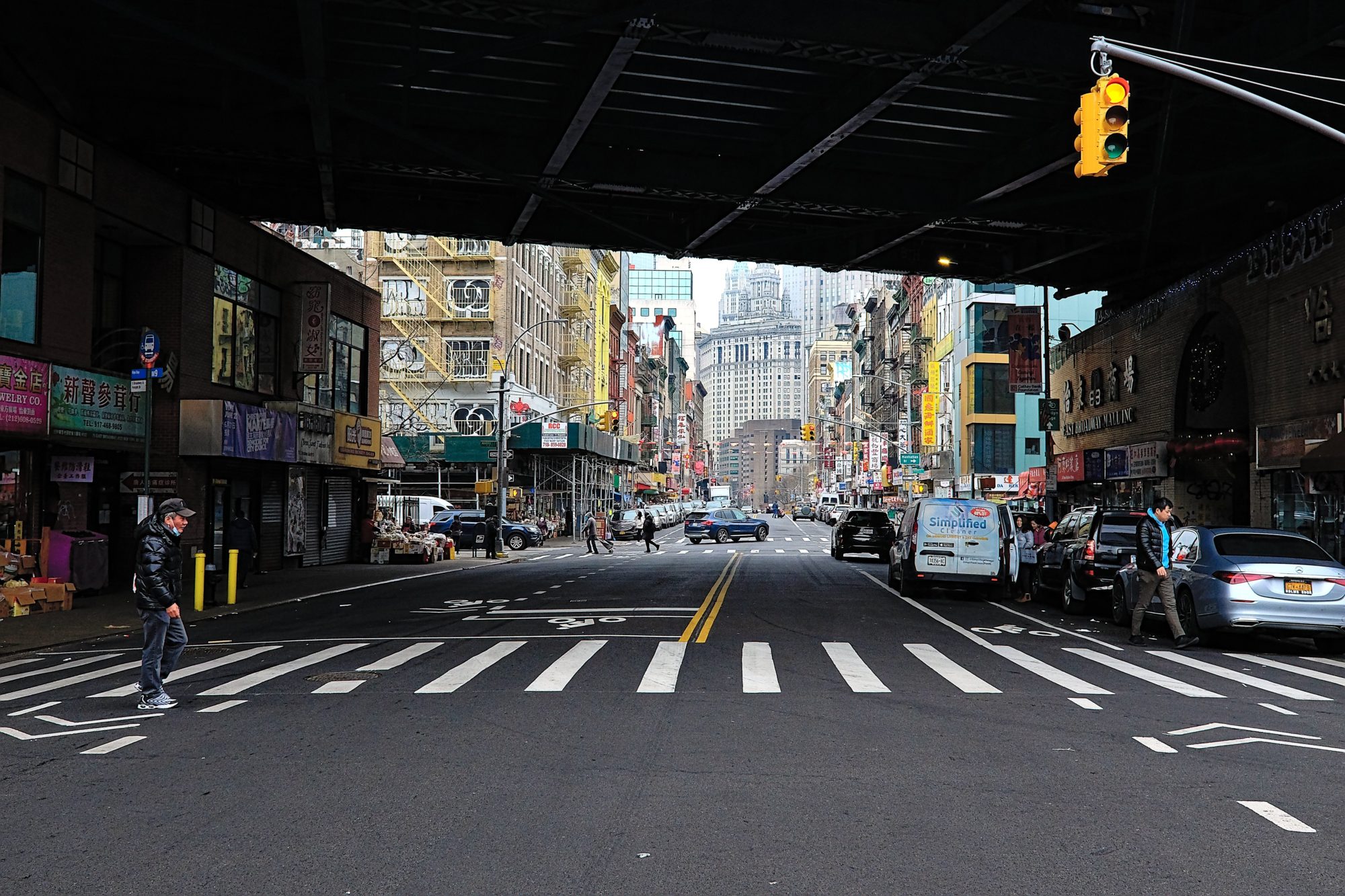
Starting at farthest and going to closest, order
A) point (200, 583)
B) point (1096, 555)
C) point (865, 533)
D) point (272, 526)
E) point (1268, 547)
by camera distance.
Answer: point (865, 533) < point (272, 526) < point (200, 583) < point (1096, 555) < point (1268, 547)

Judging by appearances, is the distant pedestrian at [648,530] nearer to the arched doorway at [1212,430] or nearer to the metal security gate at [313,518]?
the metal security gate at [313,518]

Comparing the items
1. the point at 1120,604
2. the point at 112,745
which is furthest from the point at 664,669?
the point at 1120,604

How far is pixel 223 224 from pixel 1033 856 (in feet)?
92.1

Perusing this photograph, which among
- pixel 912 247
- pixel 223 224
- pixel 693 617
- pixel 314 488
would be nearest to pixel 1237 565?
pixel 693 617

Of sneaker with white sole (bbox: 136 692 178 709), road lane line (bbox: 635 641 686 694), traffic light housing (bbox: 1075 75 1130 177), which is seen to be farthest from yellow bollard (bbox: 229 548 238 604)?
traffic light housing (bbox: 1075 75 1130 177)

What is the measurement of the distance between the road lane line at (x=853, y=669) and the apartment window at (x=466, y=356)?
50.7 metres

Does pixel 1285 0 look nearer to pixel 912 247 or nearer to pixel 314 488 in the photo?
pixel 912 247

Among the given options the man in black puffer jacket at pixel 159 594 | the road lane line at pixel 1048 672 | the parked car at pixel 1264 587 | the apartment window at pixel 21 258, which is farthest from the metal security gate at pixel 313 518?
the parked car at pixel 1264 587

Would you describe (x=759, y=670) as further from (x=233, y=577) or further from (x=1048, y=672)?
(x=233, y=577)

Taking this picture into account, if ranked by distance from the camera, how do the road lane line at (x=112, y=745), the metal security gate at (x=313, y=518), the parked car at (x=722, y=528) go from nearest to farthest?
the road lane line at (x=112, y=745)
the metal security gate at (x=313, y=518)
the parked car at (x=722, y=528)

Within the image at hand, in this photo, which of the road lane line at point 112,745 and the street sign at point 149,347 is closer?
the road lane line at point 112,745

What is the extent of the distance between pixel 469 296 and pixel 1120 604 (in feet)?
165

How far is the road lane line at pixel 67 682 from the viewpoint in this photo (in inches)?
469

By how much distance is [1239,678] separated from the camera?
1321 centimetres
